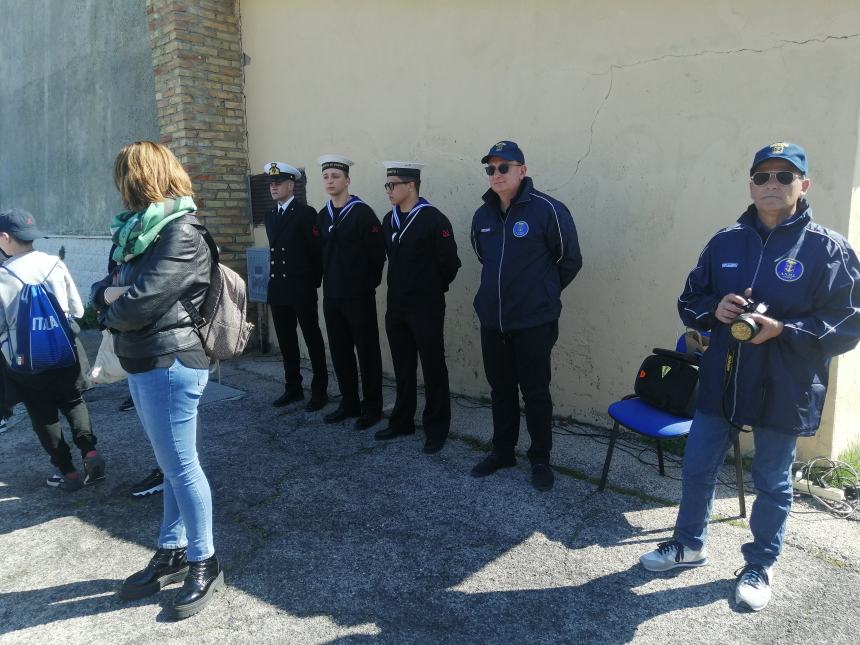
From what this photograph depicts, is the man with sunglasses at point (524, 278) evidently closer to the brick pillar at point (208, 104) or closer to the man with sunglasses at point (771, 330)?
the man with sunglasses at point (771, 330)

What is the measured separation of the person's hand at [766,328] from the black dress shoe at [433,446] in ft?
7.99

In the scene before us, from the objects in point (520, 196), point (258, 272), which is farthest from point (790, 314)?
point (258, 272)

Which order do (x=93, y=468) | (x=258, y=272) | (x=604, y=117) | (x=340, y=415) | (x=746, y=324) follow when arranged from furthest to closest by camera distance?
(x=258, y=272)
(x=340, y=415)
(x=604, y=117)
(x=93, y=468)
(x=746, y=324)

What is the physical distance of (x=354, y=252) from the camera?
4.83m

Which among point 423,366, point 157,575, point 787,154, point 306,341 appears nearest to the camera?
point 787,154

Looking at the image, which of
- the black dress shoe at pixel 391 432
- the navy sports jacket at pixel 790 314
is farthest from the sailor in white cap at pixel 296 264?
the navy sports jacket at pixel 790 314

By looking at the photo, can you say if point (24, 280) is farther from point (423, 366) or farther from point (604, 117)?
point (604, 117)

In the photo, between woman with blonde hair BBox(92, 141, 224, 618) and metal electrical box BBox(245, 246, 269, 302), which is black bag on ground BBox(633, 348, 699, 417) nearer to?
woman with blonde hair BBox(92, 141, 224, 618)

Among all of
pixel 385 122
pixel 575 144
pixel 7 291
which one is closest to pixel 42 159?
pixel 385 122

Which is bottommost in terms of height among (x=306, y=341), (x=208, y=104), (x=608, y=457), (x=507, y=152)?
(x=608, y=457)

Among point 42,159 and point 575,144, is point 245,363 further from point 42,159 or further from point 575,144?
point 42,159

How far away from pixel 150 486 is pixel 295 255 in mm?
2202

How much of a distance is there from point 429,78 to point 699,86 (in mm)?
2390

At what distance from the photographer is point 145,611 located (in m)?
2.79
